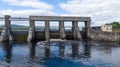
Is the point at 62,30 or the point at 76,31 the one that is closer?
the point at 62,30

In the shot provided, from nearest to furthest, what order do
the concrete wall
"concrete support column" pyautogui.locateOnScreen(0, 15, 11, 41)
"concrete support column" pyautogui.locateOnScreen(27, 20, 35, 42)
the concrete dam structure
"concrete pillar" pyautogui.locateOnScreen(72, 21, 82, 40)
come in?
the concrete wall, "concrete support column" pyautogui.locateOnScreen(0, 15, 11, 41), "concrete support column" pyautogui.locateOnScreen(27, 20, 35, 42), the concrete dam structure, "concrete pillar" pyautogui.locateOnScreen(72, 21, 82, 40)

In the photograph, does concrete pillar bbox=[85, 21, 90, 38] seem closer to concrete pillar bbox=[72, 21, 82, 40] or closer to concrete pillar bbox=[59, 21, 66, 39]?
concrete pillar bbox=[72, 21, 82, 40]

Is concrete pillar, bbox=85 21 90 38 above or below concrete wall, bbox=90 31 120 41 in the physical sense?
above

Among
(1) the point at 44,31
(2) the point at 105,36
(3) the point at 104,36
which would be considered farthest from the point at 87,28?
(1) the point at 44,31

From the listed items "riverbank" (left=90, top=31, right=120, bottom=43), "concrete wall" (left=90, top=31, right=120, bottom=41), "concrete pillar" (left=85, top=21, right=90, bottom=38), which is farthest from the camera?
"concrete pillar" (left=85, top=21, right=90, bottom=38)

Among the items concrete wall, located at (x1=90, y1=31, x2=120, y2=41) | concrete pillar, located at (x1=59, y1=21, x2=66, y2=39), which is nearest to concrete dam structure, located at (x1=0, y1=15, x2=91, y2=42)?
concrete pillar, located at (x1=59, y1=21, x2=66, y2=39)

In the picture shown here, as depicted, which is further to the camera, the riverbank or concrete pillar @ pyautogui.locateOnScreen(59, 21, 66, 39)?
concrete pillar @ pyautogui.locateOnScreen(59, 21, 66, 39)

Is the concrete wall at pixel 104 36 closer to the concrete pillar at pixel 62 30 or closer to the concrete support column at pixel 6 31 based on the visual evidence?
the concrete pillar at pixel 62 30

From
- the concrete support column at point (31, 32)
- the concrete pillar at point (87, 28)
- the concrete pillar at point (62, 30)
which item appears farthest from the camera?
the concrete pillar at point (87, 28)

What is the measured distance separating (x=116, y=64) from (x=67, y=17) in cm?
3869

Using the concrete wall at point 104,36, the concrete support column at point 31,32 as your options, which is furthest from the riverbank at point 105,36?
the concrete support column at point 31,32

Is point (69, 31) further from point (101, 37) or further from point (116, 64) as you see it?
point (116, 64)

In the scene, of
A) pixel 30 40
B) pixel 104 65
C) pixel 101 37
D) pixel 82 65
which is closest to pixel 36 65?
pixel 82 65

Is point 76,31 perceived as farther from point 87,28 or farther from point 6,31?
point 6,31
